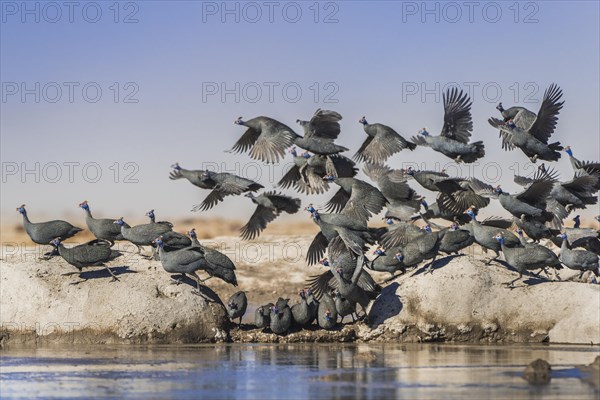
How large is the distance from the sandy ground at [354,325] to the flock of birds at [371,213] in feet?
1.22

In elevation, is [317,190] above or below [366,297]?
above

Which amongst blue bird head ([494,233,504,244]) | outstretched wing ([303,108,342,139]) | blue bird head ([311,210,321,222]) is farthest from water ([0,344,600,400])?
outstretched wing ([303,108,342,139])

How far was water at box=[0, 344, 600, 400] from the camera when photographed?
53.1 ft

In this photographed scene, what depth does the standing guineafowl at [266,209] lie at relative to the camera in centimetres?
2602

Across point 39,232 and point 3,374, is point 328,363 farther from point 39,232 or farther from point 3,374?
point 39,232

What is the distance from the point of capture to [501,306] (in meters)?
23.7

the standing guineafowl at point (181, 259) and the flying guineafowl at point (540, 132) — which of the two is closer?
the standing guineafowl at point (181, 259)

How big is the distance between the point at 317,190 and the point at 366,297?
3339mm

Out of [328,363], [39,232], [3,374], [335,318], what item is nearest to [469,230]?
[335,318]

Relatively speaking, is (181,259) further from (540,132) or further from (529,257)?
(540,132)

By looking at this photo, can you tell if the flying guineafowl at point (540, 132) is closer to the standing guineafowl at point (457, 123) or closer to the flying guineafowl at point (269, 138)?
the standing guineafowl at point (457, 123)

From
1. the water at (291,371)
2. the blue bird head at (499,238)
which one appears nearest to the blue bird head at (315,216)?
the water at (291,371)

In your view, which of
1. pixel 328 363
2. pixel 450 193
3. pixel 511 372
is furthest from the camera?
pixel 450 193

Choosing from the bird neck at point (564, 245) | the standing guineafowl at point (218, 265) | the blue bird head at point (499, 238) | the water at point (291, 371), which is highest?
the blue bird head at point (499, 238)
